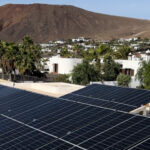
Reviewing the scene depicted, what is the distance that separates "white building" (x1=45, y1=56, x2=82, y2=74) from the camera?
187 ft

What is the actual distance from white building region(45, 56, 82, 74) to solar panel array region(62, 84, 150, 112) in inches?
1363

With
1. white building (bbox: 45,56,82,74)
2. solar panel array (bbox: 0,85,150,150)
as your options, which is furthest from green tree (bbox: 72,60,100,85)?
solar panel array (bbox: 0,85,150,150)

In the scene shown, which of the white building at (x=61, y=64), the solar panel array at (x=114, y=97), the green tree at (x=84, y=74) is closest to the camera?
the solar panel array at (x=114, y=97)

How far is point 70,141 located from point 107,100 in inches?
299

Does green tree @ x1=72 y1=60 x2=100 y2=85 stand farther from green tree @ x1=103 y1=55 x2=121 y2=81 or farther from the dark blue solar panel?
the dark blue solar panel

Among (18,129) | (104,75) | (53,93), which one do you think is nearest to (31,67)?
(104,75)

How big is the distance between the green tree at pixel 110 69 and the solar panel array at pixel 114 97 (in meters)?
29.5

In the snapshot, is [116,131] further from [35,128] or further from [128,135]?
[35,128]

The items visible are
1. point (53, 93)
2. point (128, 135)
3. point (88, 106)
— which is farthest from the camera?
point (53, 93)

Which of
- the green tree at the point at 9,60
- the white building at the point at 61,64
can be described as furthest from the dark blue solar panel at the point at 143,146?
the white building at the point at 61,64

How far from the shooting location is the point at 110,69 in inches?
2048

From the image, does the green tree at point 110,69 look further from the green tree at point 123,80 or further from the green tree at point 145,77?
the green tree at point 145,77

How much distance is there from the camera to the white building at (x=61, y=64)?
187 feet

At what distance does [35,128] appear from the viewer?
525 inches
